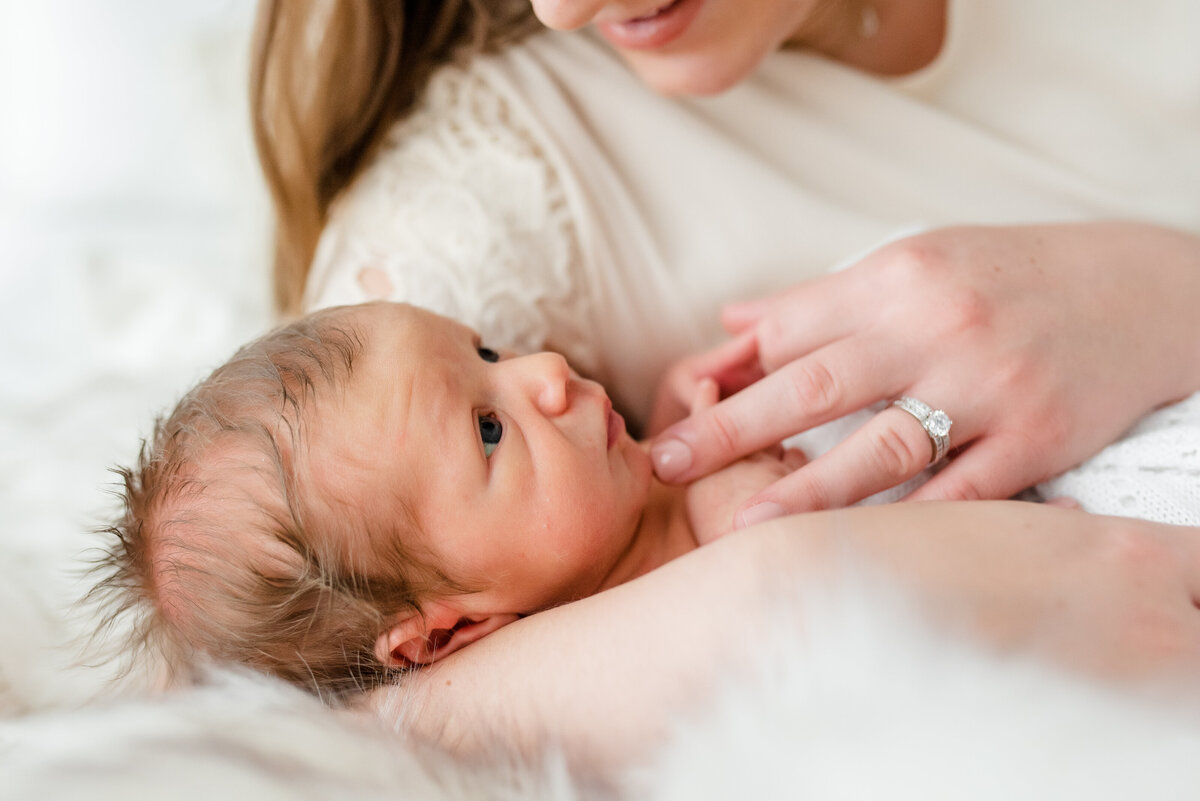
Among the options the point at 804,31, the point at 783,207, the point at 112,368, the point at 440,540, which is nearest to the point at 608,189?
the point at 783,207

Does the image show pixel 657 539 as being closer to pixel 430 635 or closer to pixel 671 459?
pixel 671 459

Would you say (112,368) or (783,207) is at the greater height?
(112,368)

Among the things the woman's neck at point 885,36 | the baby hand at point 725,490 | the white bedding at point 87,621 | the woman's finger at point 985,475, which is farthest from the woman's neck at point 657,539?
the woman's neck at point 885,36

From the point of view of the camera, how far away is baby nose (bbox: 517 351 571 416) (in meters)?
0.97

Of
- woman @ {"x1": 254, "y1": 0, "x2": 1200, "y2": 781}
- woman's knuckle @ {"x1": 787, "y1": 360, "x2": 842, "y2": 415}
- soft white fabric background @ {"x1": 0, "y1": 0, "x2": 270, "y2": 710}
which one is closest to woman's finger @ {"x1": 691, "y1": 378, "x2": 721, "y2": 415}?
woman @ {"x1": 254, "y1": 0, "x2": 1200, "y2": 781}

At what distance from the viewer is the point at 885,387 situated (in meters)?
1.00

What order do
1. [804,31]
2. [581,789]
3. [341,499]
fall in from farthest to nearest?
[804,31] → [341,499] → [581,789]

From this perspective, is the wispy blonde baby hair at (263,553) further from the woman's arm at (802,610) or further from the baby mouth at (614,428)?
the baby mouth at (614,428)

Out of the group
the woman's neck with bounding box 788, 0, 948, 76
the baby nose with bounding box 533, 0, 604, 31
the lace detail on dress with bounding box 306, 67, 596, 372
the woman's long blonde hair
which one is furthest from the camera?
the woman's neck with bounding box 788, 0, 948, 76

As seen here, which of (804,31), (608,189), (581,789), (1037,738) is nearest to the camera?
(1037,738)

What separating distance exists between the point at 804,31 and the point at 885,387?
73 cm

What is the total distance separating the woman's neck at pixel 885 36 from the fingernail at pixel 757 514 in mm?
945

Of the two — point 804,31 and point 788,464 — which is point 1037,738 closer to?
point 788,464

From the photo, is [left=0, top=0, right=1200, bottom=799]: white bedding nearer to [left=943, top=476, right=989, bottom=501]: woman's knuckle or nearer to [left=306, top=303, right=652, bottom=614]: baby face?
[left=306, top=303, right=652, bottom=614]: baby face
